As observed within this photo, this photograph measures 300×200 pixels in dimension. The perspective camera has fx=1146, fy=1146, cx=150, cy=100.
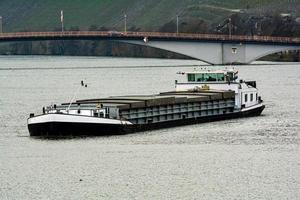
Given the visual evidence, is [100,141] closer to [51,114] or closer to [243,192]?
[51,114]

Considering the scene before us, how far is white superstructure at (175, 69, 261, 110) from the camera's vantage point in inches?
3125

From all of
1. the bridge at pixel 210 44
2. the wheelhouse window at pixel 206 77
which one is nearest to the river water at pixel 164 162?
the wheelhouse window at pixel 206 77

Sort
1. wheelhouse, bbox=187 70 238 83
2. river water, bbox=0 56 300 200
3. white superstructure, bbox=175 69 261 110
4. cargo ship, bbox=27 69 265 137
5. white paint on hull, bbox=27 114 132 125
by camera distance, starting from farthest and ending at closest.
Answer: wheelhouse, bbox=187 70 238 83, white superstructure, bbox=175 69 261 110, cargo ship, bbox=27 69 265 137, white paint on hull, bbox=27 114 132 125, river water, bbox=0 56 300 200

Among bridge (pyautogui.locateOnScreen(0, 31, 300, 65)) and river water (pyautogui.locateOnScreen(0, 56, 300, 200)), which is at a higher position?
bridge (pyautogui.locateOnScreen(0, 31, 300, 65))

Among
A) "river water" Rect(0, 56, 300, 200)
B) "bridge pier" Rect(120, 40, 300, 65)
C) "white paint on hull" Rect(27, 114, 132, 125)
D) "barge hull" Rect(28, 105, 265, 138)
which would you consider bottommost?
"river water" Rect(0, 56, 300, 200)

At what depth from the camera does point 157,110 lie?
6869 cm

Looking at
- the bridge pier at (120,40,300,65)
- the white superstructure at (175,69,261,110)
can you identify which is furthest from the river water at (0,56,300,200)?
the bridge pier at (120,40,300,65)

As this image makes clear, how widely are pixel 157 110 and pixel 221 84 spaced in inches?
510

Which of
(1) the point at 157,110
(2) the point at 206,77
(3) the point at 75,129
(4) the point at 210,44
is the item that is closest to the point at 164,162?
(3) the point at 75,129

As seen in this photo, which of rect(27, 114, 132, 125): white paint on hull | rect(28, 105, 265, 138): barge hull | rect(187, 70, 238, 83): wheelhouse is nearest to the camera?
rect(27, 114, 132, 125): white paint on hull

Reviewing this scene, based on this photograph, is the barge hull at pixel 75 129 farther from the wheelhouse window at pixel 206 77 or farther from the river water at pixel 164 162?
the wheelhouse window at pixel 206 77

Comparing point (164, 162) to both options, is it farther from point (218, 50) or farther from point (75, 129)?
point (218, 50)

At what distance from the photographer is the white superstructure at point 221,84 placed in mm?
79375

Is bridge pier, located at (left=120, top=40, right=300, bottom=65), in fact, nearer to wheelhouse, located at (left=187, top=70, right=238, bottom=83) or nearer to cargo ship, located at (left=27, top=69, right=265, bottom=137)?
cargo ship, located at (left=27, top=69, right=265, bottom=137)
